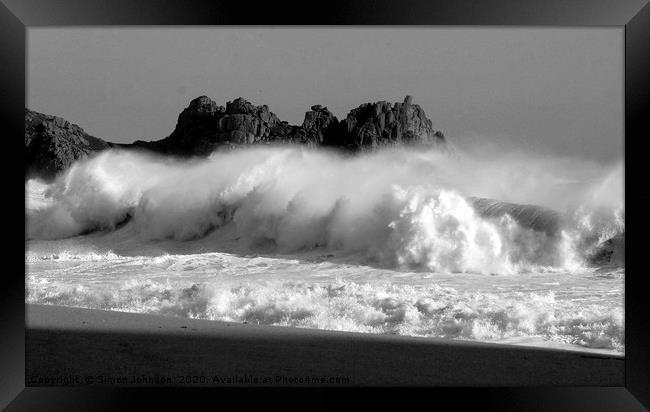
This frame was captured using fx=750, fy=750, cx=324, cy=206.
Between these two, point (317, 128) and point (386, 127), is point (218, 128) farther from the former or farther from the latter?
point (386, 127)

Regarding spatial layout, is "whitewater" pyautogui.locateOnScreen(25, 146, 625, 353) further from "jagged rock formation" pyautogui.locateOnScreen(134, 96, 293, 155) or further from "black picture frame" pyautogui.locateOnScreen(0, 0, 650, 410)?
"black picture frame" pyautogui.locateOnScreen(0, 0, 650, 410)

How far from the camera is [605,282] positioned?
544 centimetres

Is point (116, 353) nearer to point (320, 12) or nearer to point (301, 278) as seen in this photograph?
point (301, 278)

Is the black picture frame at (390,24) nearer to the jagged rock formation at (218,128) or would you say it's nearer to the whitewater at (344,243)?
the whitewater at (344,243)

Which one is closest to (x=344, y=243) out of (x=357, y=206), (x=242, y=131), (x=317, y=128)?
(x=357, y=206)

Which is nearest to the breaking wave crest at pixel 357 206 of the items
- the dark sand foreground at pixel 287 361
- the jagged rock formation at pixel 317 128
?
the jagged rock formation at pixel 317 128

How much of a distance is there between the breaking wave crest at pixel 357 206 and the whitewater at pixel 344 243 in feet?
0.05

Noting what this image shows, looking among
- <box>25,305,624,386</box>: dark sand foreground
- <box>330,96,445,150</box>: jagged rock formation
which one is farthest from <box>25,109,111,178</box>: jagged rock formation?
<box>330,96,445,150</box>: jagged rock formation

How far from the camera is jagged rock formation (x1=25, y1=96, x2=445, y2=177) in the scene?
226 inches

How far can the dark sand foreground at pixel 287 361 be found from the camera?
435 centimetres

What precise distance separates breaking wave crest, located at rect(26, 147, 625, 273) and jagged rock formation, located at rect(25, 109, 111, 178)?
0.15m

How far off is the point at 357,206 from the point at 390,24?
2.82 meters

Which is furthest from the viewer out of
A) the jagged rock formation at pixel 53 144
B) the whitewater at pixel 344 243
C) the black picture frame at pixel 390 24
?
the jagged rock formation at pixel 53 144

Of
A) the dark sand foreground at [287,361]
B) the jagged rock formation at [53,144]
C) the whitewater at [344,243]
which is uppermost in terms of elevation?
the jagged rock formation at [53,144]
